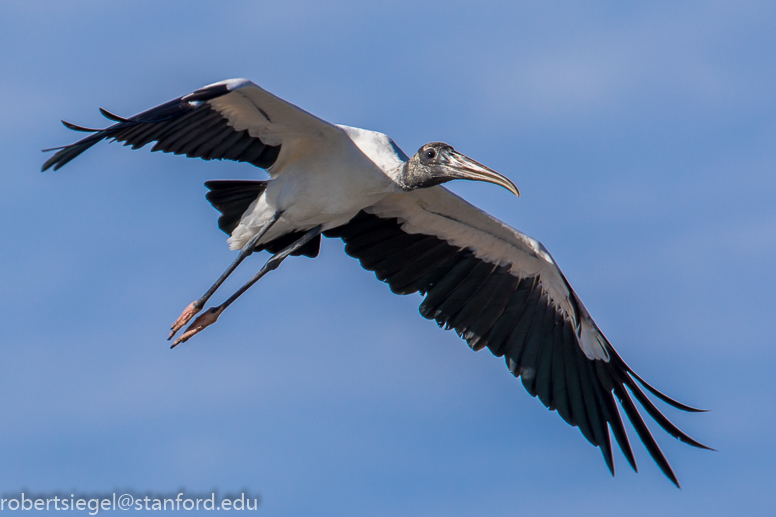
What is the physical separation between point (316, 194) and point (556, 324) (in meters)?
3.12

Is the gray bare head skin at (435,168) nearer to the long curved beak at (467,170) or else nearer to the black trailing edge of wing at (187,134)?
the long curved beak at (467,170)

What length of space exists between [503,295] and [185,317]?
3528 millimetres

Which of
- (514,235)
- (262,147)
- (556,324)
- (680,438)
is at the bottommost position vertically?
(680,438)

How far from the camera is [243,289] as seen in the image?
37.1 ft

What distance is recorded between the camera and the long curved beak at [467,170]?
10398 mm

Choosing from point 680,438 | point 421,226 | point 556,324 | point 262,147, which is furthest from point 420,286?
point 680,438

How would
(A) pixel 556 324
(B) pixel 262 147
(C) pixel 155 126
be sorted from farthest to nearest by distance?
(A) pixel 556 324, (B) pixel 262 147, (C) pixel 155 126

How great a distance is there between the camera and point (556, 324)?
1173cm

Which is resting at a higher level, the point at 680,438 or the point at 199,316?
the point at 199,316

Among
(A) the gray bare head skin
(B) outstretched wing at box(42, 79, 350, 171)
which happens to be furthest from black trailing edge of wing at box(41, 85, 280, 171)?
(A) the gray bare head skin

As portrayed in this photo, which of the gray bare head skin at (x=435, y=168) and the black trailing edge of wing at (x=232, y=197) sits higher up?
the black trailing edge of wing at (x=232, y=197)

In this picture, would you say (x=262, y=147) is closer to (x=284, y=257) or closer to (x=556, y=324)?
(x=284, y=257)

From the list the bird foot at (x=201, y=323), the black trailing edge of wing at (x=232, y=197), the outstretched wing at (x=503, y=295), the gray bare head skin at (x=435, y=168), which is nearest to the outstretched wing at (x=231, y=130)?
the black trailing edge of wing at (x=232, y=197)

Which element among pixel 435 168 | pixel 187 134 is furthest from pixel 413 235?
pixel 187 134
